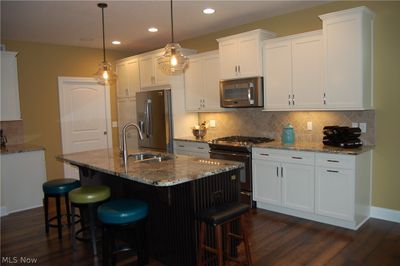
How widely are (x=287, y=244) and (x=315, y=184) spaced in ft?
2.86

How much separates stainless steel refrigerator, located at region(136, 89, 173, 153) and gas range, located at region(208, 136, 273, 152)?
3.24ft

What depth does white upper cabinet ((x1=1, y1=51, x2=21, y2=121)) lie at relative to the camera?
481 centimetres

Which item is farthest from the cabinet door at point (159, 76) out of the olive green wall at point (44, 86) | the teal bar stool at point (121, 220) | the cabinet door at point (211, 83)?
the teal bar stool at point (121, 220)

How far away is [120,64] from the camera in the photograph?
650cm

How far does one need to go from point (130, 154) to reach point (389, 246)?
2.94 meters

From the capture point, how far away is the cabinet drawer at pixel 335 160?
3.42 meters

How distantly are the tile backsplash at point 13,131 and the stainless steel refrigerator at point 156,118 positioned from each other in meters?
2.09

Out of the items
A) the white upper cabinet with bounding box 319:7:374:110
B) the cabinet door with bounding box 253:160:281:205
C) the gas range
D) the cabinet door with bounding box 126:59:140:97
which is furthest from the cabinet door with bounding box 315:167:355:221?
the cabinet door with bounding box 126:59:140:97

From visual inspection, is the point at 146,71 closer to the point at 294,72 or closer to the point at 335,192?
the point at 294,72

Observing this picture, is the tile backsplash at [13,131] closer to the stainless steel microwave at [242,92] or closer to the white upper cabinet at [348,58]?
the stainless steel microwave at [242,92]

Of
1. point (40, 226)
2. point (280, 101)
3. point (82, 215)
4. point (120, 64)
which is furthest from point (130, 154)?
point (120, 64)

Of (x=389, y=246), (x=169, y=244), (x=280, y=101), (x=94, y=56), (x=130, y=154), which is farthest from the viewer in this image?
(x=94, y=56)

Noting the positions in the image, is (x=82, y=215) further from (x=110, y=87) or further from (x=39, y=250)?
(x=110, y=87)

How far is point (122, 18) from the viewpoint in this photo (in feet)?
14.3
